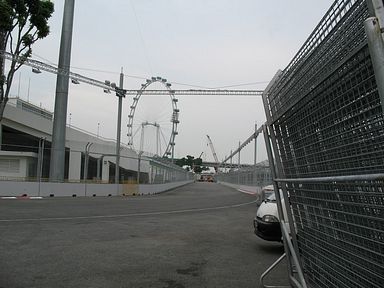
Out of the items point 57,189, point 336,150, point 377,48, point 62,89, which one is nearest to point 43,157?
point 57,189

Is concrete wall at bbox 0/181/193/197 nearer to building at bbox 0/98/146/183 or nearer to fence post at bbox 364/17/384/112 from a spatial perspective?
building at bbox 0/98/146/183

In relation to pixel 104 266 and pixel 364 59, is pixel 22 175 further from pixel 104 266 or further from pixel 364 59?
pixel 364 59

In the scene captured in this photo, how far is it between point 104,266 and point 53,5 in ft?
86.0

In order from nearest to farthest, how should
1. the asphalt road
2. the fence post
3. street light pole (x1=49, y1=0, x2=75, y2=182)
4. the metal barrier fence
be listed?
the fence post, the metal barrier fence, the asphalt road, street light pole (x1=49, y1=0, x2=75, y2=182)

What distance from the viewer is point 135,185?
3416 cm

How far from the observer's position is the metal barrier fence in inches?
96.7

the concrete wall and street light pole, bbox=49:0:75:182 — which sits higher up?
street light pole, bbox=49:0:75:182

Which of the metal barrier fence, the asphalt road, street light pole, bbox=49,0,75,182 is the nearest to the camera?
the metal barrier fence

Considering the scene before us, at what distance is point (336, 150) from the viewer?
121 inches

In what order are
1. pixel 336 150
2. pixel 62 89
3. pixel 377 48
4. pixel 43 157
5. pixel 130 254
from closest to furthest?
pixel 377 48 → pixel 336 150 → pixel 130 254 → pixel 43 157 → pixel 62 89

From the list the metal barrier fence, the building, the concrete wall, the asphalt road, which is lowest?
the asphalt road

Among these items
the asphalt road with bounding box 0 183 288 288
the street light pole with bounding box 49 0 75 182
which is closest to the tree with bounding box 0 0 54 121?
the street light pole with bounding box 49 0 75 182

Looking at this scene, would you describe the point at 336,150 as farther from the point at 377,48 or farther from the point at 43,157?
the point at 43,157

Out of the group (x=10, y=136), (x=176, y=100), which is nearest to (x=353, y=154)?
(x=10, y=136)
